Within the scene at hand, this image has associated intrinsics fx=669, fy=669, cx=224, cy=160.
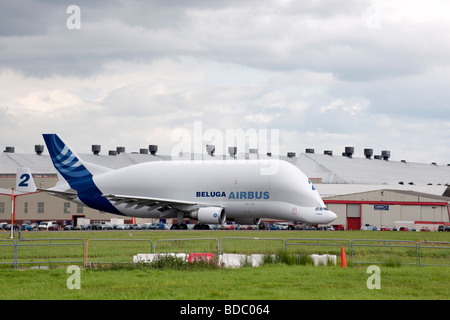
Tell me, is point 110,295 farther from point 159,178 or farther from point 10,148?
point 10,148

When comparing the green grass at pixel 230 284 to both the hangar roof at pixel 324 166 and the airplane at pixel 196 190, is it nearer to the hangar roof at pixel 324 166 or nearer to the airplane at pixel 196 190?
the airplane at pixel 196 190

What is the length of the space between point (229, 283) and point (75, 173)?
1993 inches

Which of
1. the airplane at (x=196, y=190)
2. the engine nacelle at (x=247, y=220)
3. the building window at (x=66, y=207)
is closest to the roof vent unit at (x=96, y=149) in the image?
the building window at (x=66, y=207)

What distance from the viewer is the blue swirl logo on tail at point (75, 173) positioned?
66000 millimetres

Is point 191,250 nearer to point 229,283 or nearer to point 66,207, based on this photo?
point 229,283

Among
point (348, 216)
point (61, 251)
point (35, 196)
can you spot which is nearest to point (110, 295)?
point (61, 251)

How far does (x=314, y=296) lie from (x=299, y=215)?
140 ft

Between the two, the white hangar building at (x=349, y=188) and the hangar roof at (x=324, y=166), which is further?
the hangar roof at (x=324, y=166)

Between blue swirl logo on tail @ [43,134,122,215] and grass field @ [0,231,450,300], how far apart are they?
43.9 metres

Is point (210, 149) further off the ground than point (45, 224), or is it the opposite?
point (210, 149)

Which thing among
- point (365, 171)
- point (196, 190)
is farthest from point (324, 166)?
point (196, 190)

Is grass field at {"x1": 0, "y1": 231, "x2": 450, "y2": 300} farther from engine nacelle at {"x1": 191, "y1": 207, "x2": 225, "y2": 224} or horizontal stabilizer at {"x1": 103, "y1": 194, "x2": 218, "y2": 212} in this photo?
horizontal stabilizer at {"x1": 103, "y1": 194, "x2": 218, "y2": 212}

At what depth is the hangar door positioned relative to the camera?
80500 mm

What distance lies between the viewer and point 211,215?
59.5m
